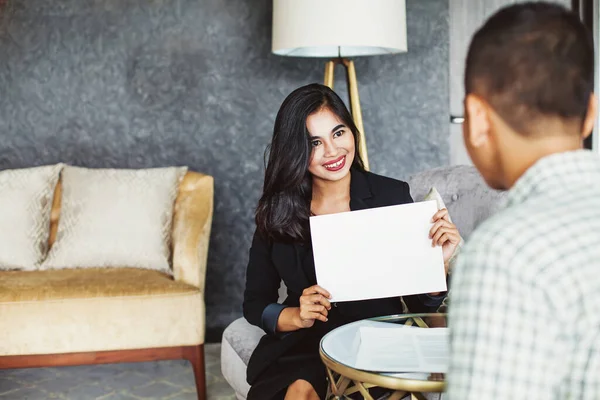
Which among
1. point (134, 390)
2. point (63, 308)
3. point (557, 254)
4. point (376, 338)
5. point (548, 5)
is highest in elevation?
point (548, 5)

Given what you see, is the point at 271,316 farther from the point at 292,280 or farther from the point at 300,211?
the point at 300,211

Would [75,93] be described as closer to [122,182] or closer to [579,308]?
[122,182]

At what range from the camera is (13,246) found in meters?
3.38

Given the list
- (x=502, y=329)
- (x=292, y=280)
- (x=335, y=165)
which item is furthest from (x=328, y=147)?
(x=502, y=329)

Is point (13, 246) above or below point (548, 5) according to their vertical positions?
below

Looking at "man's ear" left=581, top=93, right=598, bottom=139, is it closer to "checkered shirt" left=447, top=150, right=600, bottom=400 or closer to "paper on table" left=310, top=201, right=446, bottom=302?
"checkered shirt" left=447, top=150, right=600, bottom=400

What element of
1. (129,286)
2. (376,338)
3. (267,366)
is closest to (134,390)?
(129,286)

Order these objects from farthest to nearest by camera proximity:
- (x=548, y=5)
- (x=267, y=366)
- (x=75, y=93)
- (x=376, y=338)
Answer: (x=75, y=93) → (x=267, y=366) → (x=376, y=338) → (x=548, y=5)

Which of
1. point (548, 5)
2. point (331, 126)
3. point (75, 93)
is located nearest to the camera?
point (548, 5)

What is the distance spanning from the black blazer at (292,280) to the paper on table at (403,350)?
0.39 meters

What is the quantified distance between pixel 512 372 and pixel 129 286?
2.46 m

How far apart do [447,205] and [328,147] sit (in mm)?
698

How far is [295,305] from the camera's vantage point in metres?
2.09

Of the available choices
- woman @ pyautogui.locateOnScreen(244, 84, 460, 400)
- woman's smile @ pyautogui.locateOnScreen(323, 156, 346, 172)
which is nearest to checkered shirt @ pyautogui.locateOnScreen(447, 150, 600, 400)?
woman @ pyautogui.locateOnScreen(244, 84, 460, 400)
